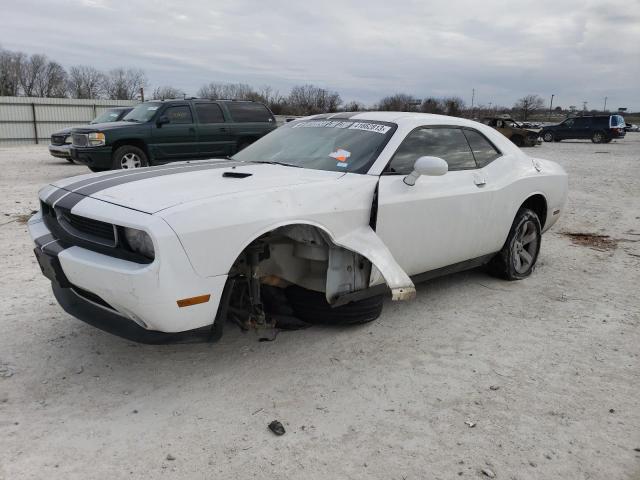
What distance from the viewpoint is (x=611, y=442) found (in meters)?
2.57

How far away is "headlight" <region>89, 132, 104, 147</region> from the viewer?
33.8 ft

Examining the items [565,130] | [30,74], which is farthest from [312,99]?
[30,74]

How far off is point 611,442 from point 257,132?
1052cm

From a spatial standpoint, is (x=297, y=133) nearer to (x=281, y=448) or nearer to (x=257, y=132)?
(x=281, y=448)

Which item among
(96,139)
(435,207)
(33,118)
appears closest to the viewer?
(435,207)

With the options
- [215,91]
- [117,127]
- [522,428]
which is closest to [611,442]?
[522,428]

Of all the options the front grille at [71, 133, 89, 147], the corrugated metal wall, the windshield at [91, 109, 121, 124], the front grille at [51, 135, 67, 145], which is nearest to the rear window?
the front grille at [71, 133, 89, 147]

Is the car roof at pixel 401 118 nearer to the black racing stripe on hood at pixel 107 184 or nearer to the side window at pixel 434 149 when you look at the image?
the side window at pixel 434 149

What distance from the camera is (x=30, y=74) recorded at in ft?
198

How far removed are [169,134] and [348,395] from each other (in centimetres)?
922

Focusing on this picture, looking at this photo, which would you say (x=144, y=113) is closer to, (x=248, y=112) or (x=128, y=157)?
(x=128, y=157)

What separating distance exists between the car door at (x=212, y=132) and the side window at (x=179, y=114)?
0.20m

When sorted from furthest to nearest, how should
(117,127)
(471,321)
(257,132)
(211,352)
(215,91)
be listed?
1. (215,91)
2. (257,132)
3. (117,127)
4. (471,321)
5. (211,352)

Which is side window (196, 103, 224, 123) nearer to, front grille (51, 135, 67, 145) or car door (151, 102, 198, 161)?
car door (151, 102, 198, 161)
